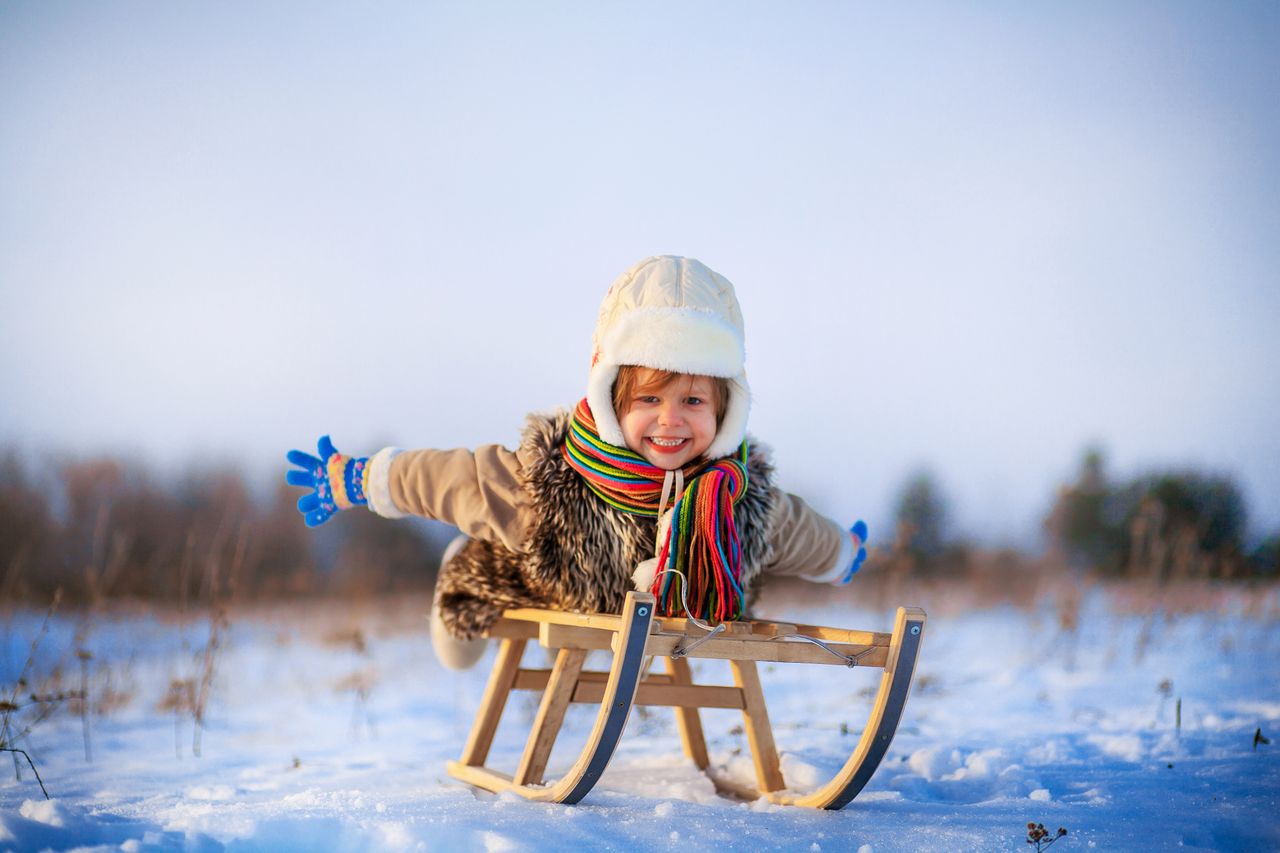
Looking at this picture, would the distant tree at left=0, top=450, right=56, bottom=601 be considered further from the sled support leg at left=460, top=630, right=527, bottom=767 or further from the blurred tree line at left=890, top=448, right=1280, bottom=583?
the blurred tree line at left=890, top=448, right=1280, bottom=583

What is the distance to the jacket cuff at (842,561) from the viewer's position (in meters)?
2.89

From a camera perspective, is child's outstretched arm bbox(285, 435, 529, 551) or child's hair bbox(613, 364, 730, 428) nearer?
child's hair bbox(613, 364, 730, 428)

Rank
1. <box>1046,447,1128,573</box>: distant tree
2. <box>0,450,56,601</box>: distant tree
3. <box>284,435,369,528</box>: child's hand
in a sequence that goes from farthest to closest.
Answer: <box>1046,447,1128,573</box>: distant tree, <box>0,450,56,601</box>: distant tree, <box>284,435,369,528</box>: child's hand

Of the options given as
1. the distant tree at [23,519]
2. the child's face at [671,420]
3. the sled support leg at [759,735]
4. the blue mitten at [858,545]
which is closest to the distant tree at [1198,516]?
the blue mitten at [858,545]

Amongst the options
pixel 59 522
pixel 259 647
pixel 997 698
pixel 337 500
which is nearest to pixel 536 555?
pixel 337 500

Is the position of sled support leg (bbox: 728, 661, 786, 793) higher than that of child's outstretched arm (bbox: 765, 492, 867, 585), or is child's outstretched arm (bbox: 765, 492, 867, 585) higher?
child's outstretched arm (bbox: 765, 492, 867, 585)

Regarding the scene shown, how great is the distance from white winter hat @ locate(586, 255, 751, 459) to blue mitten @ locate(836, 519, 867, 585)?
0.59 metres

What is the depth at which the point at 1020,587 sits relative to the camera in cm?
754

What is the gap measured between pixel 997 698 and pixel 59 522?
4.87 meters

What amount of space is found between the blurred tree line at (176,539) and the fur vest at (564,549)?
2.55 meters

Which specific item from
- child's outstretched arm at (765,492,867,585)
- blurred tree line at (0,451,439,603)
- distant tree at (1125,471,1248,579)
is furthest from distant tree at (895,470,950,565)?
child's outstretched arm at (765,492,867,585)

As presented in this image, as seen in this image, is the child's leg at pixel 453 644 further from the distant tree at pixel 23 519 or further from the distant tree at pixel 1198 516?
the distant tree at pixel 1198 516

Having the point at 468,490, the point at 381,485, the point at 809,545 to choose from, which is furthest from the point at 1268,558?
the point at 381,485

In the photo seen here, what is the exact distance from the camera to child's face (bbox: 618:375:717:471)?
2500 millimetres
